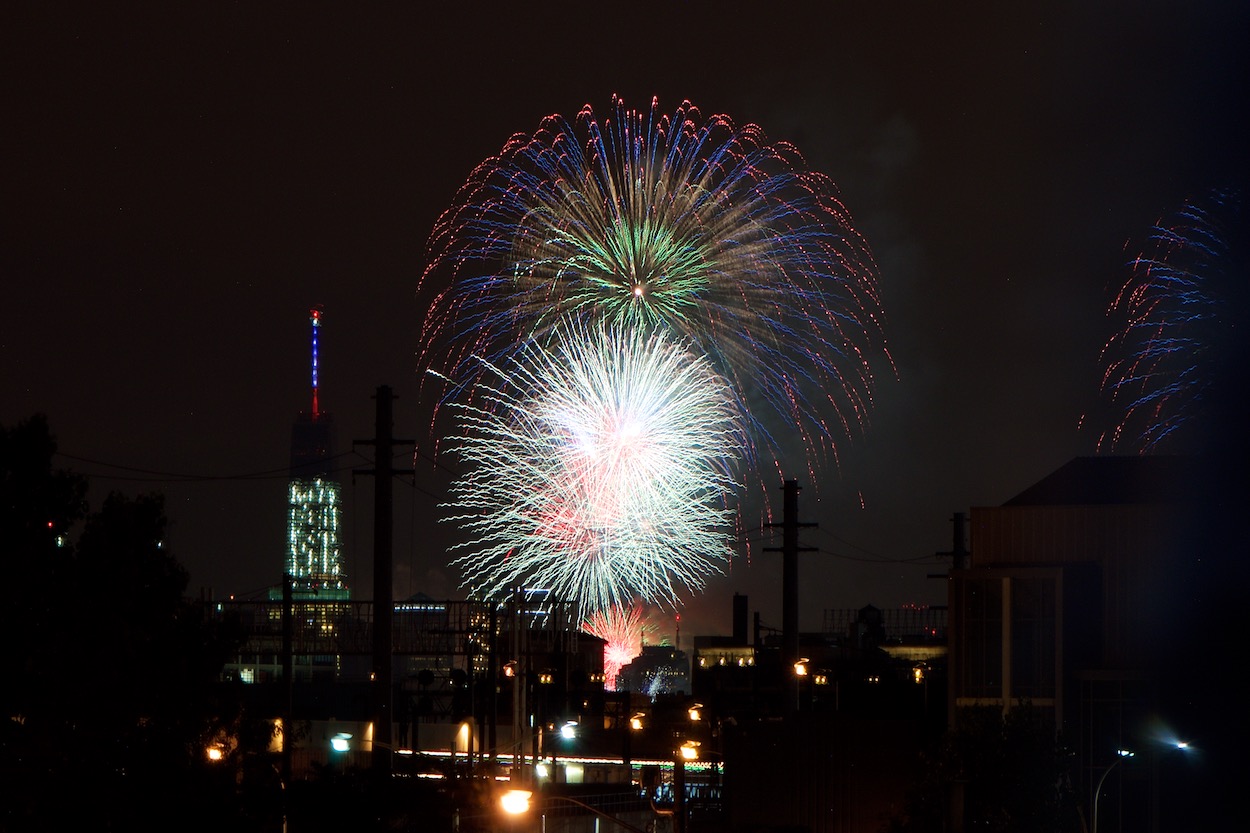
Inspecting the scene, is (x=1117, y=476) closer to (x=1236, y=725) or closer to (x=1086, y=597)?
(x=1086, y=597)

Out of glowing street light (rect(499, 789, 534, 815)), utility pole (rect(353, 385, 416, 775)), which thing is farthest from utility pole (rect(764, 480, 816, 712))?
glowing street light (rect(499, 789, 534, 815))

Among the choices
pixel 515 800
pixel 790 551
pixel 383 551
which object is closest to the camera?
pixel 515 800

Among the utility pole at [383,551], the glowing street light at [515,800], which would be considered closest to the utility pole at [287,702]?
the utility pole at [383,551]

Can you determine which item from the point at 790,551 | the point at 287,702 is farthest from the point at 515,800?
the point at 790,551

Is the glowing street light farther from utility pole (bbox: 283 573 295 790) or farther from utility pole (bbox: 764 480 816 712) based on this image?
utility pole (bbox: 764 480 816 712)

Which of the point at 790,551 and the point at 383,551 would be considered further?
the point at 790,551

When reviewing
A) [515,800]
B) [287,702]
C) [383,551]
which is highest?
[383,551]

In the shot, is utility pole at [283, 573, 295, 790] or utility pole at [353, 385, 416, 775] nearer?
utility pole at [283, 573, 295, 790]

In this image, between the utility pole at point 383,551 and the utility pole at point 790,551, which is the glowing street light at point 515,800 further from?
the utility pole at point 790,551

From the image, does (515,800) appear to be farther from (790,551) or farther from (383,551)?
(790,551)
